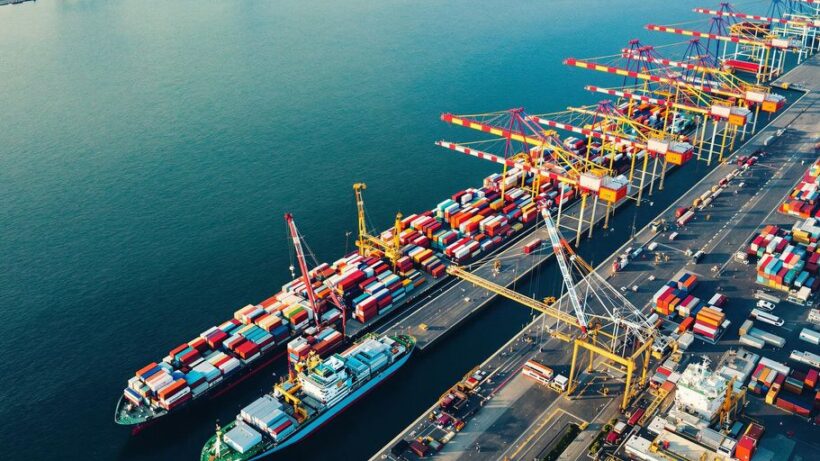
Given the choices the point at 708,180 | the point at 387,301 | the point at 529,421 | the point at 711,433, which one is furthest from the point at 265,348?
the point at 708,180

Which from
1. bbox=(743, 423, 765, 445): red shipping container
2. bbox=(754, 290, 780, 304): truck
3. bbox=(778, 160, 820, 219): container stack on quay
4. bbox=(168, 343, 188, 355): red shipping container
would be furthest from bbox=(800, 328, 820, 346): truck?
bbox=(168, 343, 188, 355): red shipping container

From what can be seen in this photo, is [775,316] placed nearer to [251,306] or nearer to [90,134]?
[251,306]

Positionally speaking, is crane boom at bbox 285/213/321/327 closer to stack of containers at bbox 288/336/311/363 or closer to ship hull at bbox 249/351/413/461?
stack of containers at bbox 288/336/311/363

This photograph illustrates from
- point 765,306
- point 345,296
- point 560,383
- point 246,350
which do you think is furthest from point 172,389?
point 765,306

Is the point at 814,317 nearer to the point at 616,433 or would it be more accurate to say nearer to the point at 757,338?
the point at 757,338

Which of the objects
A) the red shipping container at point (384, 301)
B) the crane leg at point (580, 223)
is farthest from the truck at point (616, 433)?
the crane leg at point (580, 223)

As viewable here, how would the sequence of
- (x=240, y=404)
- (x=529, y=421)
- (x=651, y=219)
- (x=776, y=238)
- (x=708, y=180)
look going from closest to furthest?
(x=529, y=421)
(x=240, y=404)
(x=776, y=238)
(x=651, y=219)
(x=708, y=180)
